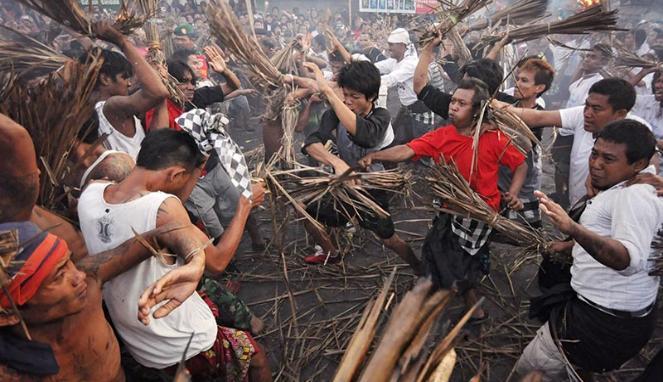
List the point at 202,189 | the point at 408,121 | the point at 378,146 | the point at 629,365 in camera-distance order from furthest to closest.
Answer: the point at 408,121 → the point at 202,189 → the point at 378,146 → the point at 629,365

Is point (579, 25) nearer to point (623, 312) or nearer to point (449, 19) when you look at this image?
point (449, 19)

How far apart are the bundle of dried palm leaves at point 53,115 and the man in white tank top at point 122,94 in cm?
36

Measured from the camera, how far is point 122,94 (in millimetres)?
3412

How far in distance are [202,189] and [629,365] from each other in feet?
11.6

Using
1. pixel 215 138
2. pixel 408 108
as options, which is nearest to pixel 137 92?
pixel 215 138

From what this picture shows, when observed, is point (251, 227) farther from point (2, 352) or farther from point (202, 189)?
point (2, 352)

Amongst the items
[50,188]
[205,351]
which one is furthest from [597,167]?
[50,188]

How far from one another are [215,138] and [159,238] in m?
1.15

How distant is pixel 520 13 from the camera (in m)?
4.64

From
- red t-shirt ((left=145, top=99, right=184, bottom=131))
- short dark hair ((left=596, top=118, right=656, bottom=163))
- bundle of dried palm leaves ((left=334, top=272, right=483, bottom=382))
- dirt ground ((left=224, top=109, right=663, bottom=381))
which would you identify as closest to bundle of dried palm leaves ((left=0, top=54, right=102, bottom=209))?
red t-shirt ((left=145, top=99, right=184, bottom=131))

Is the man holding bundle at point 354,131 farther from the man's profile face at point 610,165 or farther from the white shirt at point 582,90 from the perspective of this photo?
the white shirt at point 582,90

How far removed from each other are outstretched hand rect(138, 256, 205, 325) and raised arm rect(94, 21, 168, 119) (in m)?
1.90

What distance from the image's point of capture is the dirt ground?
9.55ft

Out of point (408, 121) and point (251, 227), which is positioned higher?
point (408, 121)
